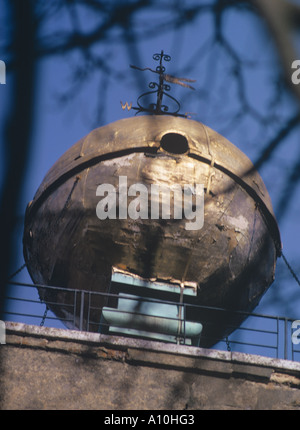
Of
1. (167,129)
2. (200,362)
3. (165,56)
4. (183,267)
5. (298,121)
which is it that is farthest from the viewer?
(165,56)

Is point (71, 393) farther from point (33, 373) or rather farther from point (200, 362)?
point (200, 362)

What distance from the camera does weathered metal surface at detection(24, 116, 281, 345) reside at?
30.3 feet

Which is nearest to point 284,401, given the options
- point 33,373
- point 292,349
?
point 292,349

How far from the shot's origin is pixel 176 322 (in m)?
9.34

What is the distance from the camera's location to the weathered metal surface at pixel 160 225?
9.24 m

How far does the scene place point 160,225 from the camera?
9.18 metres

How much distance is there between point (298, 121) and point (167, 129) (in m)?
5.89

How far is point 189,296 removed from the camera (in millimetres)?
9375

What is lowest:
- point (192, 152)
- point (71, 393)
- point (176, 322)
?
point (71, 393)

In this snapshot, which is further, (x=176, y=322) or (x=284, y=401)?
(x=176, y=322)

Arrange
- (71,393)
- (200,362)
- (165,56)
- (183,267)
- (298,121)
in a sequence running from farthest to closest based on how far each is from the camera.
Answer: (165,56) < (183,267) < (200,362) < (71,393) < (298,121)

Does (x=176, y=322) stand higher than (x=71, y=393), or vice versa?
(x=176, y=322)

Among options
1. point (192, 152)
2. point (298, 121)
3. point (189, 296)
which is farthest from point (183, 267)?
point (298, 121)

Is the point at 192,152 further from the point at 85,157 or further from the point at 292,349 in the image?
the point at 292,349
